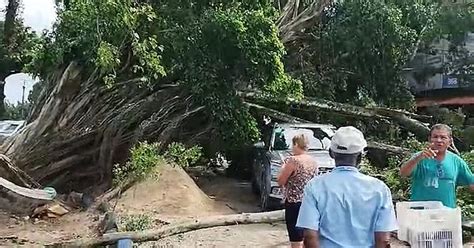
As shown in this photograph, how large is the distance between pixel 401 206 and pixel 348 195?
7.29ft

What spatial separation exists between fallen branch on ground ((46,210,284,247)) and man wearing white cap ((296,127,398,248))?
198 inches

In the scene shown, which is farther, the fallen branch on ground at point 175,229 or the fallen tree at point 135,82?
the fallen tree at point 135,82

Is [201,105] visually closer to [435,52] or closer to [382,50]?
[382,50]

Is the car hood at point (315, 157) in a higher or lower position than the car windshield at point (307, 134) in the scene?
lower

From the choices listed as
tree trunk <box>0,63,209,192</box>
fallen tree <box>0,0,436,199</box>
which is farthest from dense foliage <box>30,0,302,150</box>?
tree trunk <box>0,63,209,192</box>

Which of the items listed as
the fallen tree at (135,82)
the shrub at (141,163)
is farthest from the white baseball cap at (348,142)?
the fallen tree at (135,82)

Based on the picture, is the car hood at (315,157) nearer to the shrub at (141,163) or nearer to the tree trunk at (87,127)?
the shrub at (141,163)

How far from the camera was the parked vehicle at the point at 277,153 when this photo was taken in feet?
39.0

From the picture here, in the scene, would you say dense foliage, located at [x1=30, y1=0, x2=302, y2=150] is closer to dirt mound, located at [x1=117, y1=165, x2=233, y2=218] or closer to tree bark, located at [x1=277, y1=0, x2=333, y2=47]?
dirt mound, located at [x1=117, y1=165, x2=233, y2=218]

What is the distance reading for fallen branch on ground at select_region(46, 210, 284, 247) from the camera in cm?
795

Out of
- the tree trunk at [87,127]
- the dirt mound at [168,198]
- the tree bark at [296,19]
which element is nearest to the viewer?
the dirt mound at [168,198]

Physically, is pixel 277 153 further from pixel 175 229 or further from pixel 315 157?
pixel 175 229

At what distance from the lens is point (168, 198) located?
12.4 meters

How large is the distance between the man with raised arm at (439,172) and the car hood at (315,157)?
6.11 metres
